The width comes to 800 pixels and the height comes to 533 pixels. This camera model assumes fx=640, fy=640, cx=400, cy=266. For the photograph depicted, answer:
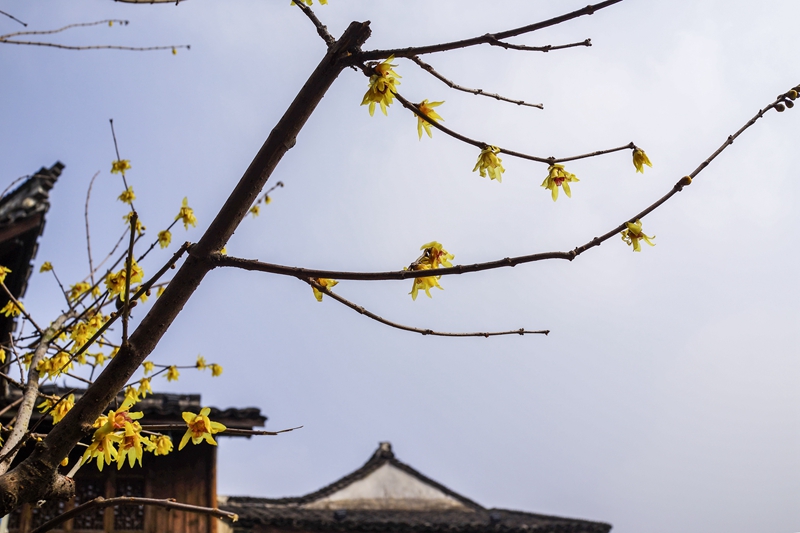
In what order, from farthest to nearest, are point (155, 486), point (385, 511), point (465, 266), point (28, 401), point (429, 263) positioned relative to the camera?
point (385, 511) → point (155, 486) → point (28, 401) → point (429, 263) → point (465, 266)

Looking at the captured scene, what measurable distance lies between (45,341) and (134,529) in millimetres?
3967

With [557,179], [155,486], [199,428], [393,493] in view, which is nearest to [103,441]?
[199,428]

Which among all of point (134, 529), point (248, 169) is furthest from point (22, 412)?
point (134, 529)

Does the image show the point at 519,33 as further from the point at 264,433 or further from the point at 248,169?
the point at 264,433

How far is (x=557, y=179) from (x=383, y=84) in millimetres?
773

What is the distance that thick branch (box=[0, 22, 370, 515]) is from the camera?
1889 mm

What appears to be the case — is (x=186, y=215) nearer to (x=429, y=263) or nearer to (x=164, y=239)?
(x=164, y=239)

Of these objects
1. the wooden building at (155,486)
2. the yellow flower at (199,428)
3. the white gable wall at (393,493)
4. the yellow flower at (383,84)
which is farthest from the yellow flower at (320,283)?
the white gable wall at (393,493)

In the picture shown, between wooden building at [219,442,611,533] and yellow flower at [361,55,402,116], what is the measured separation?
9.17 meters

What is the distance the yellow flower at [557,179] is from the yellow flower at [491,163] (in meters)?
0.21

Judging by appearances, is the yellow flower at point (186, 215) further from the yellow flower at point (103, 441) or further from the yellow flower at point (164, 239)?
the yellow flower at point (103, 441)

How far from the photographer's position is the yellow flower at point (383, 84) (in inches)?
77.9

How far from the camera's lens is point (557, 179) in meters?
2.36

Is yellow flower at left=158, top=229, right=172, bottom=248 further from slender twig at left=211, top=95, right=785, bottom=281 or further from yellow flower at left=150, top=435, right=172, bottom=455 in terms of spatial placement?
slender twig at left=211, top=95, right=785, bottom=281
